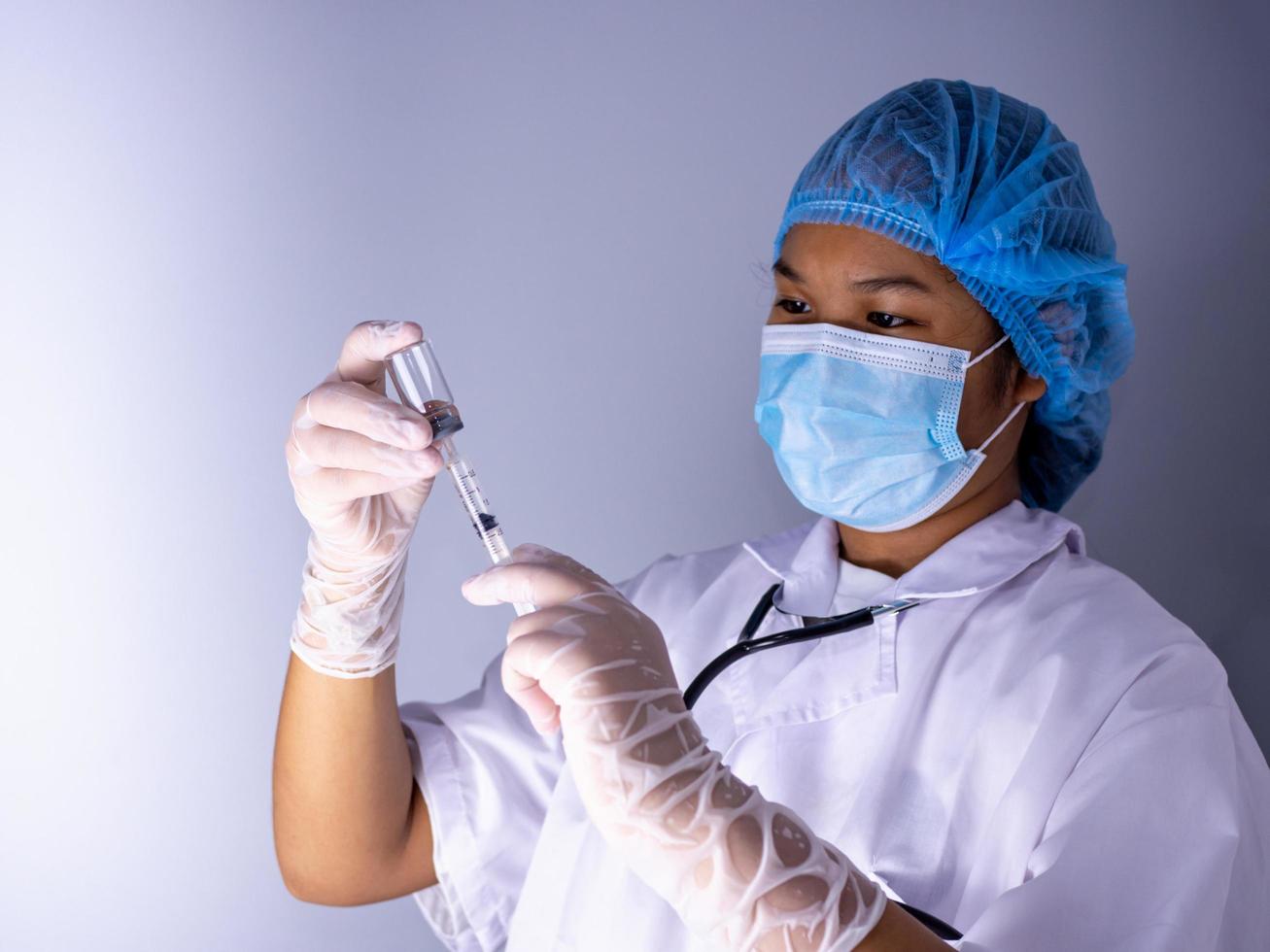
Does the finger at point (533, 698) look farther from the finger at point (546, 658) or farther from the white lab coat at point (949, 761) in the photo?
the white lab coat at point (949, 761)

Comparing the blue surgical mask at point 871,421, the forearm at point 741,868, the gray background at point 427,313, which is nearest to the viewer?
the forearm at point 741,868

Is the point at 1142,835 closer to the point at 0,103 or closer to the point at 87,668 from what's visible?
the point at 87,668

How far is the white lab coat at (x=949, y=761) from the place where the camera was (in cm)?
91

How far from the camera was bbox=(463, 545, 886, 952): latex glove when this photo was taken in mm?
829

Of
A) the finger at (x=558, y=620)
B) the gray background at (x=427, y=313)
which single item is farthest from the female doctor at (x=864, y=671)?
the gray background at (x=427, y=313)

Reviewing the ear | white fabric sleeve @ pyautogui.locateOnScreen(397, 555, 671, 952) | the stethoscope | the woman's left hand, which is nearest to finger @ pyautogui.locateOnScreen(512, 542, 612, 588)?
the woman's left hand

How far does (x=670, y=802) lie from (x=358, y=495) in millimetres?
467

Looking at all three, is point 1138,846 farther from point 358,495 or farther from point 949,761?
point 358,495

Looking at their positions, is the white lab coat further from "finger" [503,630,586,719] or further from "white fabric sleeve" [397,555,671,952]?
"finger" [503,630,586,719]

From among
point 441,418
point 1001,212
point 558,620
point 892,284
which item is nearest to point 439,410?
point 441,418

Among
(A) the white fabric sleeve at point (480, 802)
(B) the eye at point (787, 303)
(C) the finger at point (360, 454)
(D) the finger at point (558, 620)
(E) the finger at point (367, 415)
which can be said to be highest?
(E) the finger at point (367, 415)

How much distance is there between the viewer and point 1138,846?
35.7 inches

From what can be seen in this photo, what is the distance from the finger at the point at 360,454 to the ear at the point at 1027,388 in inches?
27.3

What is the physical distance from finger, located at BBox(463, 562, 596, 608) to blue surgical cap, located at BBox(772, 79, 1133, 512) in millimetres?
576
